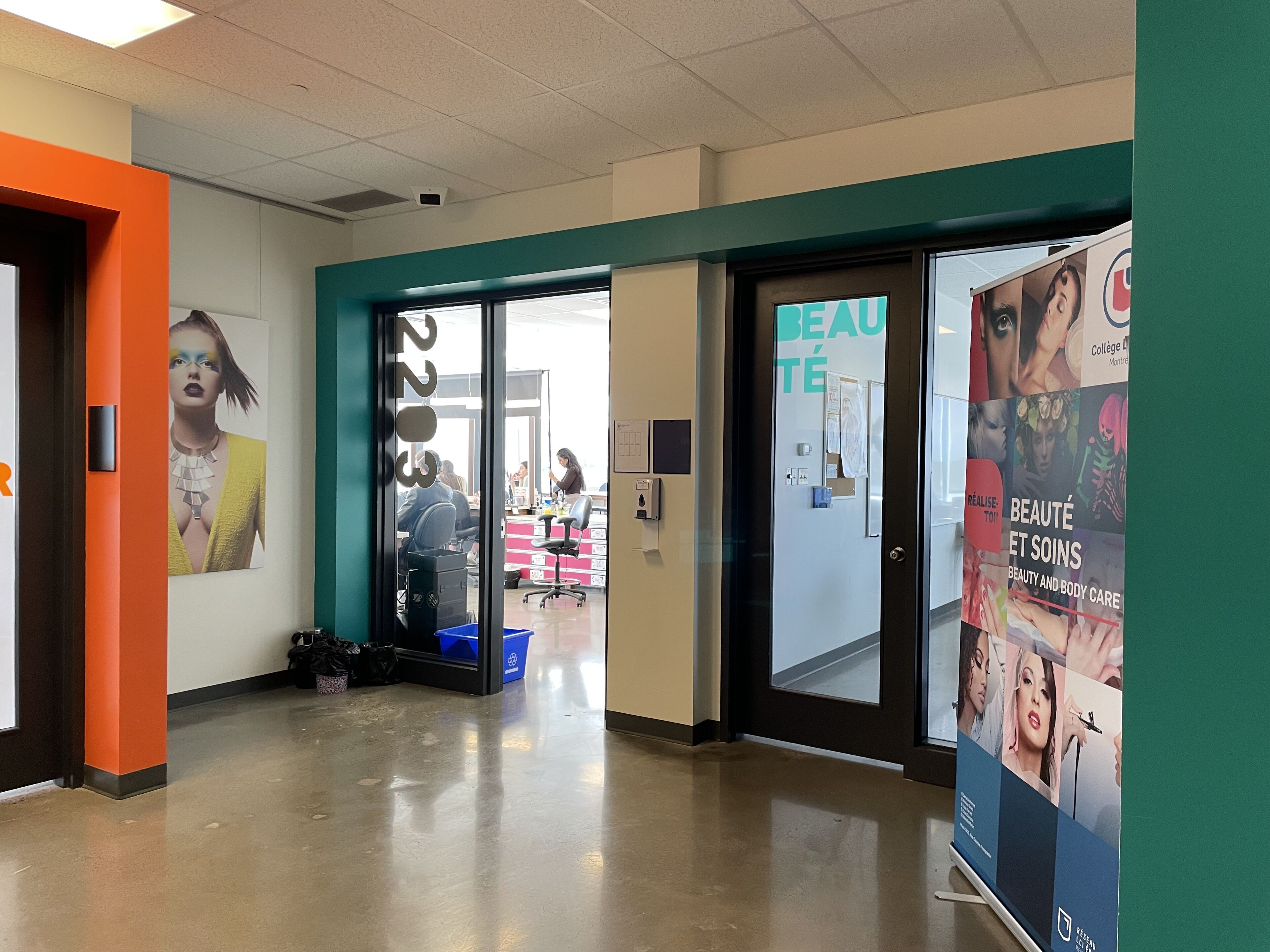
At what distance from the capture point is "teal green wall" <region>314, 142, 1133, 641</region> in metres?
3.68

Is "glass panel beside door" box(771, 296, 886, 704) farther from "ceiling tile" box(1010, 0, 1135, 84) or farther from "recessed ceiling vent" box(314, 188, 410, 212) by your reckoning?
"recessed ceiling vent" box(314, 188, 410, 212)

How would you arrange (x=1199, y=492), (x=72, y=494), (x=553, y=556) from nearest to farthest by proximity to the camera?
(x=1199, y=492), (x=72, y=494), (x=553, y=556)

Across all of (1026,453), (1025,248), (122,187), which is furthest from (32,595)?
(1025,248)

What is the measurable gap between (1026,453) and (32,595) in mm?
4052

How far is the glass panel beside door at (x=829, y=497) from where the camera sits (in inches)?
174

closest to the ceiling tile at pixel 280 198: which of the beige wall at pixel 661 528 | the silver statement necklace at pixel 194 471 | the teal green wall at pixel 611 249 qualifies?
the teal green wall at pixel 611 249

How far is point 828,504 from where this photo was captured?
4605 millimetres

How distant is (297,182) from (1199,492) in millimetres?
5183

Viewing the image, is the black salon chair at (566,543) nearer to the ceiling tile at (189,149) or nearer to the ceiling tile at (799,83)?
the ceiling tile at (189,149)

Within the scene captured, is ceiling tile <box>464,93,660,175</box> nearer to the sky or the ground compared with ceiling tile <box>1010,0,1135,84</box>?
nearer to the sky

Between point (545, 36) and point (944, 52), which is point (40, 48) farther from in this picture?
point (944, 52)

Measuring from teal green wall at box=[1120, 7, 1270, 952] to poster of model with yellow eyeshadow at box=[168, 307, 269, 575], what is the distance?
505cm

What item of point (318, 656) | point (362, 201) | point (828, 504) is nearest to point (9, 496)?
point (318, 656)

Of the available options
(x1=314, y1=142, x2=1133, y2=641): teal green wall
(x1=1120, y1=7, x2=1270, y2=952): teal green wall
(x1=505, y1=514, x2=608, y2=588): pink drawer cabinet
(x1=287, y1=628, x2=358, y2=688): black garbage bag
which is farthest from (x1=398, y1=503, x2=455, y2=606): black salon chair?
(x1=1120, y1=7, x2=1270, y2=952): teal green wall
